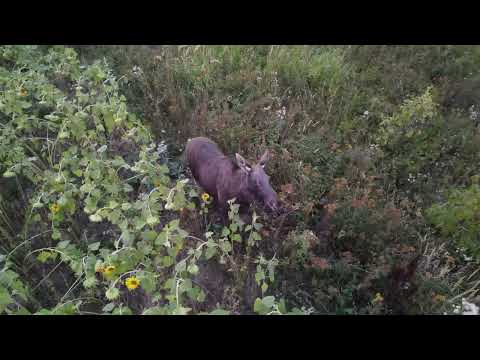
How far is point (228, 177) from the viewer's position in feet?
13.1

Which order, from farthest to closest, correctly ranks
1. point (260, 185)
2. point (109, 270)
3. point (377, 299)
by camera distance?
point (260, 185) < point (377, 299) < point (109, 270)

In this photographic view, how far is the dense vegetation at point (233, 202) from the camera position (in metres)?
2.93

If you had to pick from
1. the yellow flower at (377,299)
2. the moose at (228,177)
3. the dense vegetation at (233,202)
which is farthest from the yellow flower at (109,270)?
the yellow flower at (377,299)

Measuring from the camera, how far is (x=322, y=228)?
3.93 metres

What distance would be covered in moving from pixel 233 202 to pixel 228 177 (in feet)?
0.97

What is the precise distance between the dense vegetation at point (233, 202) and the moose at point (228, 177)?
0.21 meters

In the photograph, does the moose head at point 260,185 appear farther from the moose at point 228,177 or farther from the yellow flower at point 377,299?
the yellow flower at point 377,299

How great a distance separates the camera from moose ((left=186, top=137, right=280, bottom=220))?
11.8 ft

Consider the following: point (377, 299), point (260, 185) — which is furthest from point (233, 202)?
point (377, 299)

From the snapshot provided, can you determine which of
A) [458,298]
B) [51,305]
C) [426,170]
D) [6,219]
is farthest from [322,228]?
[6,219]

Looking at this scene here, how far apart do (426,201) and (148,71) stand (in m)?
4.55

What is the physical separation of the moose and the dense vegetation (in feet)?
0.69

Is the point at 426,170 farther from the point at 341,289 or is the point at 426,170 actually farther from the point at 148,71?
the point at 148,71

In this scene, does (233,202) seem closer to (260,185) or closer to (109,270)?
(260,185)
